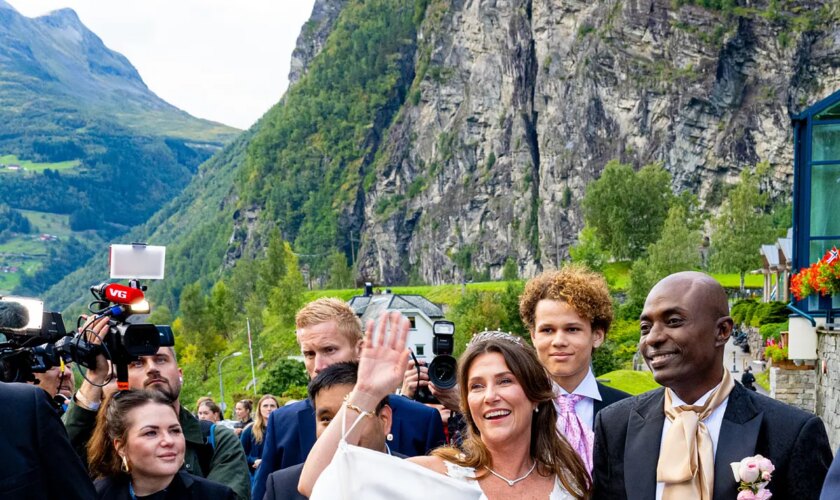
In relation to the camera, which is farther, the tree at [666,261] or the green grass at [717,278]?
the green grass at [717,278]

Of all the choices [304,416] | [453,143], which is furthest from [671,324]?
[453,143]

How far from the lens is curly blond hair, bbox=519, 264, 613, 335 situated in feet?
18.4

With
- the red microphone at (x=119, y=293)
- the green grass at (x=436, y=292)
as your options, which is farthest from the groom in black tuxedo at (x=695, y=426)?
the green grass at (x=436, y=292)

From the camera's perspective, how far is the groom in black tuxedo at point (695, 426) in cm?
404

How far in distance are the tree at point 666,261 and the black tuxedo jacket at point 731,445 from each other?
61.1m

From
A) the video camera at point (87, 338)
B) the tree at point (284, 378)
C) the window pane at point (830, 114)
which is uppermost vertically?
the window pane at point (830, 114)

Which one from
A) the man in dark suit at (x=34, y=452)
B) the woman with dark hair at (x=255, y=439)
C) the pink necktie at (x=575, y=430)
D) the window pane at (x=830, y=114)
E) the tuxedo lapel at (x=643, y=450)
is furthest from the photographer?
the window pane at (x=830, y=114)

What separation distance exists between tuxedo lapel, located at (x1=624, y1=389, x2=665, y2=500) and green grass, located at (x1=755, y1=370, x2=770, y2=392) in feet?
86.3

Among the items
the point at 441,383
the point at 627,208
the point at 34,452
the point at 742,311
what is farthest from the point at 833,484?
the point at 627,208

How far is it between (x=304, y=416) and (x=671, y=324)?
2155mm

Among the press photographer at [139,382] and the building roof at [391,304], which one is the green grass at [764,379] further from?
the press photographer at [139,382]

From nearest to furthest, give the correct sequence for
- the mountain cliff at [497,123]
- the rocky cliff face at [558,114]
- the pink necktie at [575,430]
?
the pink necktie at [575,430] < the rocky cliff face at [558,114] < the mountain cliff at [497,123]

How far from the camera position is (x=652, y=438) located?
169 inches

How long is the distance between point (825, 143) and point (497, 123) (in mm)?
119105
